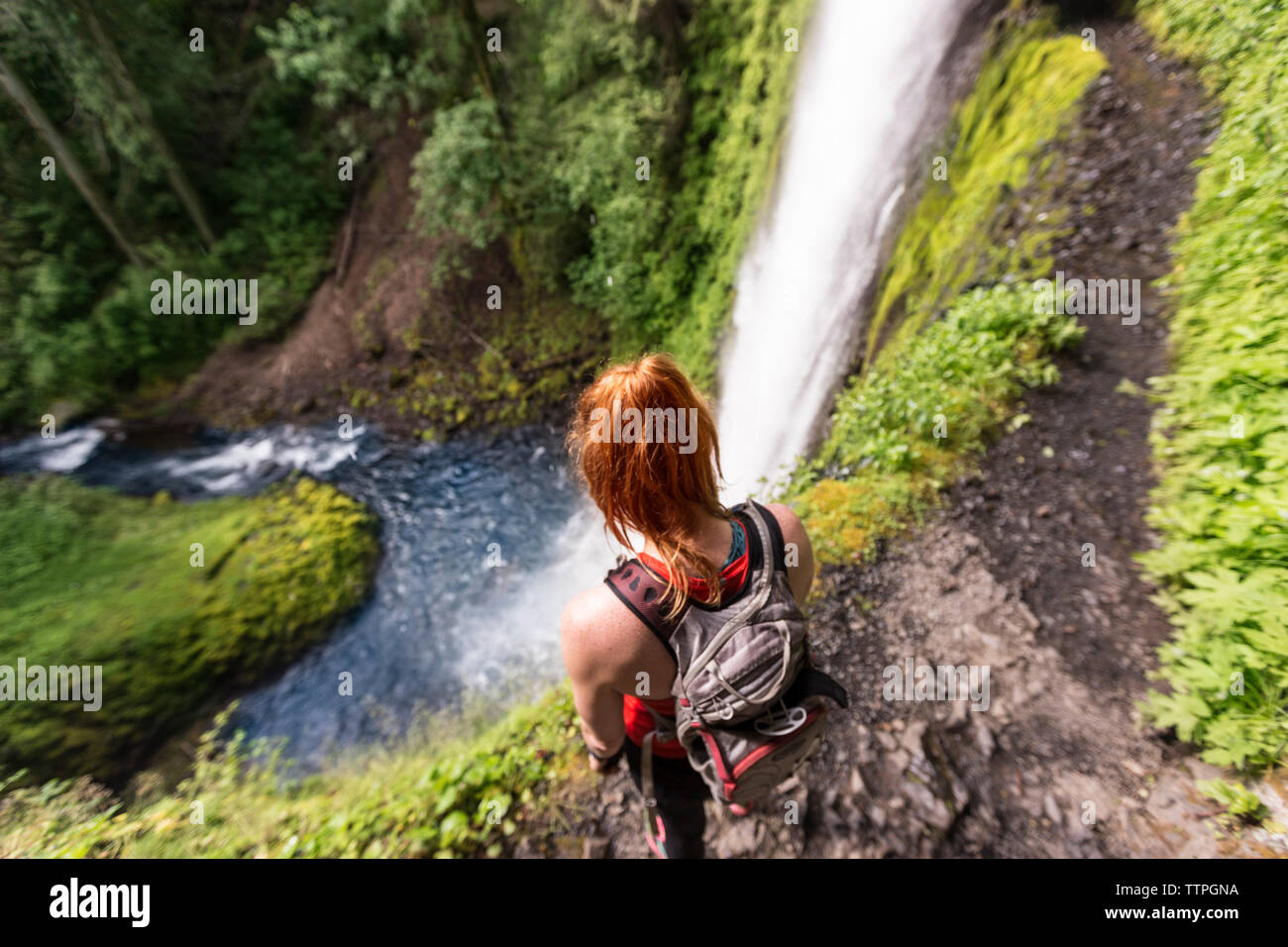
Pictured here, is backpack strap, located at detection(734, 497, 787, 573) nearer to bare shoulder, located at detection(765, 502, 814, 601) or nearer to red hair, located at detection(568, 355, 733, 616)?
bare shoulder, located at detection(765, 502, 814, 601)

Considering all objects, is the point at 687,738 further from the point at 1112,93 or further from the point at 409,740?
the point at 1112,93

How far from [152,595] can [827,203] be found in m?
12.4

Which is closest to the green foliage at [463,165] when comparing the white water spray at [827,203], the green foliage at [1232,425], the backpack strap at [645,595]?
the white water spray at [827,203]

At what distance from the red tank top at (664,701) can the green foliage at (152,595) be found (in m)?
7.80

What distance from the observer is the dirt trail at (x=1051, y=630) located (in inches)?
100

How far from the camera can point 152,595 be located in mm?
7684

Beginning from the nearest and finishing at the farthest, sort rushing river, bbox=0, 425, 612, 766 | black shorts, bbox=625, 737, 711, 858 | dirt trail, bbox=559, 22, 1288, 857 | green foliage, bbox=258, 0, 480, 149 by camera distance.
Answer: black shorts, bbox=625, 737, 711, 858
dirt trail, bbox=559, 22, 1288, 857
rushing river, bbox=0, 425, 612, 766
green foliage, bbox=258, 0, 480, 149
